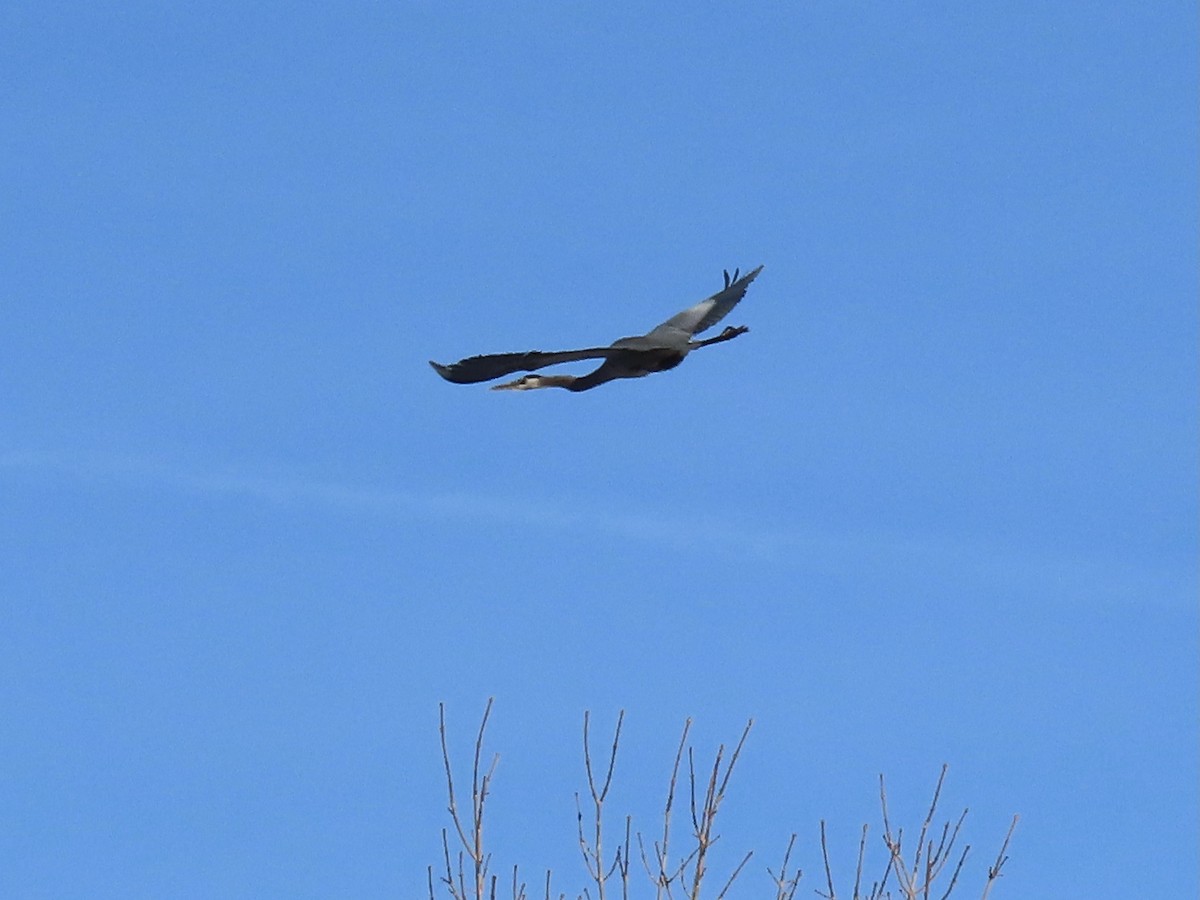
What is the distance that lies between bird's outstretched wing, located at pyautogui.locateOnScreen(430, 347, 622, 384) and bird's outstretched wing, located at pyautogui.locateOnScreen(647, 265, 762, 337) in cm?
81

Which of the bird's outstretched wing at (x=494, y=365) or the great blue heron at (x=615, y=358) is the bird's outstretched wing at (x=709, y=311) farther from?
the bird's outstretched wing at (x=494, y=365)

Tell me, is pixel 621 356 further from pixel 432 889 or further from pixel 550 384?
pixel 432 889

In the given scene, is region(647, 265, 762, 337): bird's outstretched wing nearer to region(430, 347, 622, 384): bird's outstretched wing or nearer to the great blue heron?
the great blue heron

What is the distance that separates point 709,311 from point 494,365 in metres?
1.73

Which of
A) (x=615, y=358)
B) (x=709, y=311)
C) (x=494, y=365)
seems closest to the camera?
(x=494, y=365)

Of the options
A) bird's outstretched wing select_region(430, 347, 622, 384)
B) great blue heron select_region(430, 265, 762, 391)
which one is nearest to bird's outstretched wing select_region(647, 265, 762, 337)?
great blue heron select_region(430, 265, 762, 391)

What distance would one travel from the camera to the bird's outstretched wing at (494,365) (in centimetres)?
621

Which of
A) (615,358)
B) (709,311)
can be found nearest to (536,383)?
(615,358)

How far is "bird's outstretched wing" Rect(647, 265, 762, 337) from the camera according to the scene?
7.40 metres

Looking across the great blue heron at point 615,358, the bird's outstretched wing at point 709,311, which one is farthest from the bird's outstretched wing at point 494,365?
the bird's outstretched wing at point 709,311

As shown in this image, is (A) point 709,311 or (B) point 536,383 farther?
(A) point 709,311

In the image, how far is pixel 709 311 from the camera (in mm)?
7695

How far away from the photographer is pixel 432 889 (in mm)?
7270

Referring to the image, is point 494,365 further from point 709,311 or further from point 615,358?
point 709,311
